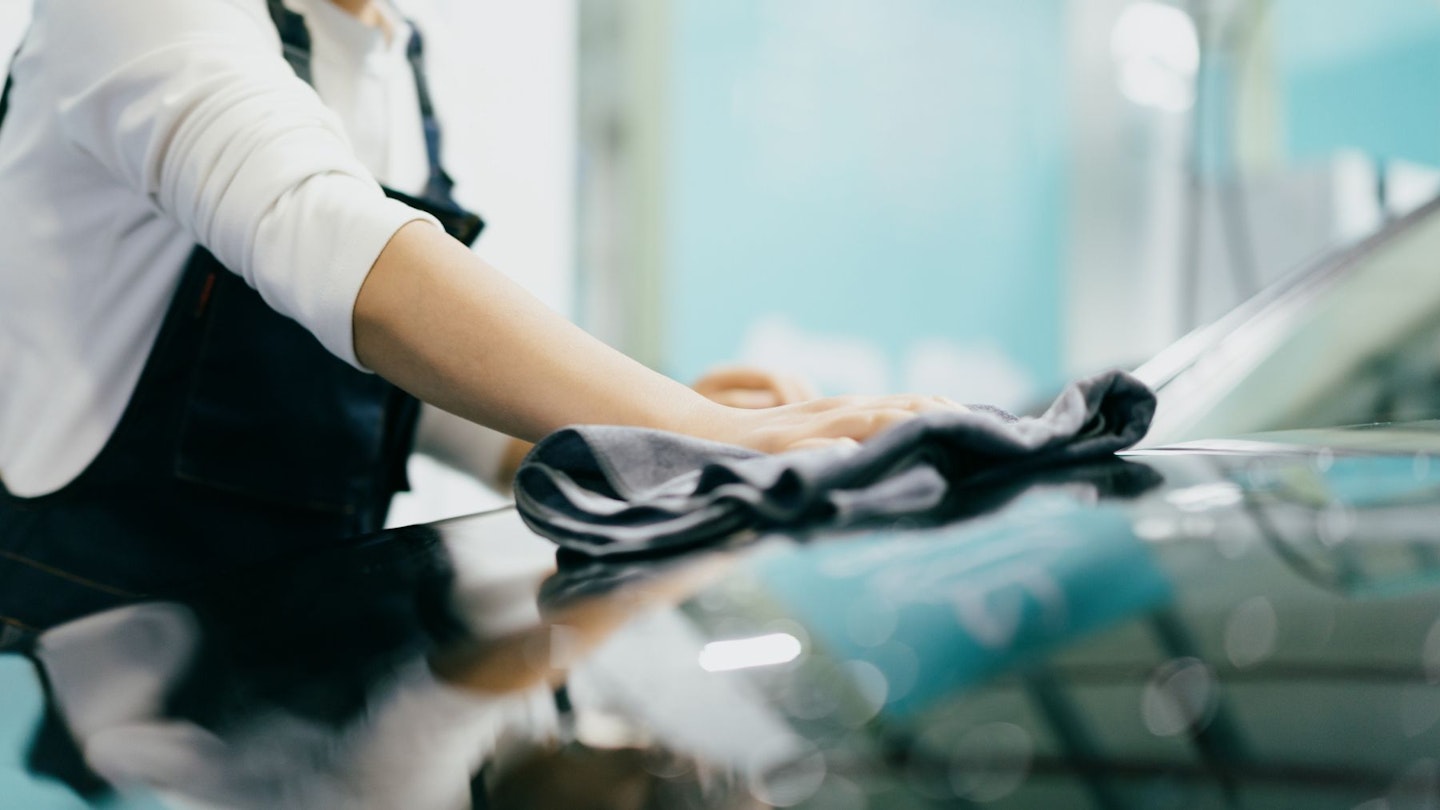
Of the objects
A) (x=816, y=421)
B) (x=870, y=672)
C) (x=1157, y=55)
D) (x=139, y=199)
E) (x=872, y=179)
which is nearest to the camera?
(x=870, y=672)

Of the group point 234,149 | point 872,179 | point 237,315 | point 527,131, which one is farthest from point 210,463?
point 872,179

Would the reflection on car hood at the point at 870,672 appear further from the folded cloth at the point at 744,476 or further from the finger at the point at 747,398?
the finger at the point at 747,398

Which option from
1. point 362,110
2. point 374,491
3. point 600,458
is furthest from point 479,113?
point 600,458

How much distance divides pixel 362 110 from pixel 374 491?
0.32m

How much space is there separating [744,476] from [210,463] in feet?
1.64

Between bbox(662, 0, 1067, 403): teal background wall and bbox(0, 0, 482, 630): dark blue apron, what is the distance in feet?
6.89

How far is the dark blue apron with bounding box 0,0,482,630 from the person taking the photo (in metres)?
0.77

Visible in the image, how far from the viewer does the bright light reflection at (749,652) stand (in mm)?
384

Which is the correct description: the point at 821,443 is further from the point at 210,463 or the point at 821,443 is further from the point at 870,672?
the point at 210,463

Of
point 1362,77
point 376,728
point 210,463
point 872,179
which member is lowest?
point 872,179

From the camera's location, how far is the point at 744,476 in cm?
47

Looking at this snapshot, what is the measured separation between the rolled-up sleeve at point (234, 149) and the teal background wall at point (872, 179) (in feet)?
7.54

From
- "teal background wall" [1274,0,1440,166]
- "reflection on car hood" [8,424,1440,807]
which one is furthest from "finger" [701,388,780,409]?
"teal background wall" [1274,0,1440,166]

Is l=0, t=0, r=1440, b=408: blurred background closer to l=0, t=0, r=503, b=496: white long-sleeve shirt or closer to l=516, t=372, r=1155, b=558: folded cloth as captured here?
l=0, t=0, r=503, b=496: white long-sleeve shirt
